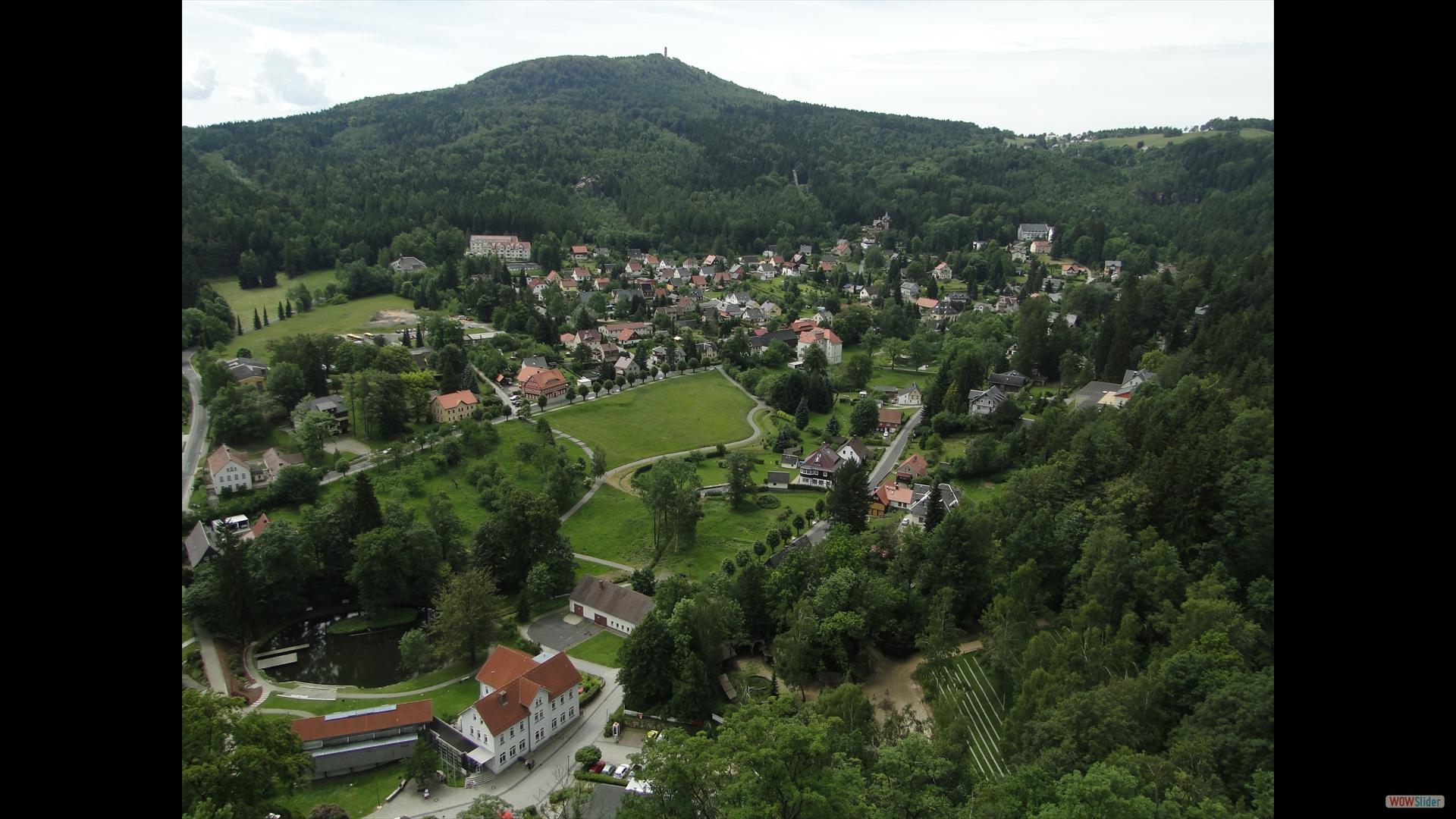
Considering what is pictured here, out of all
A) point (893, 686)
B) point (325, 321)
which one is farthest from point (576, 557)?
point (325, 321)

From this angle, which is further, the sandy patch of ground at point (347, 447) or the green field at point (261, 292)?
the green field at point (261, 292)

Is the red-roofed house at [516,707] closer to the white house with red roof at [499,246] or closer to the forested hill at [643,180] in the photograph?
the forested hill at [643,180]

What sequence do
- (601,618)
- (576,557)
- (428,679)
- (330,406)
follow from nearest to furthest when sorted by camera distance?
(428,679), (601,618), (576,557), (330,406)

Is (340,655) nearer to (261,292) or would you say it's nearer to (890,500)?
(890,500)

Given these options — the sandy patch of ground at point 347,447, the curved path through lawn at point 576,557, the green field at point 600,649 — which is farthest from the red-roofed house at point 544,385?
the green field at point 600,649

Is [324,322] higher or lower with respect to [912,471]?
higher

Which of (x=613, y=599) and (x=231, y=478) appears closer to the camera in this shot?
(x=613, y=599)

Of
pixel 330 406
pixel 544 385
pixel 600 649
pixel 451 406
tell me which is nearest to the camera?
pixel 600 649
